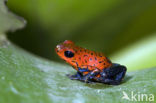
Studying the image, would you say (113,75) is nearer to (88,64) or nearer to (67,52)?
(88,64)

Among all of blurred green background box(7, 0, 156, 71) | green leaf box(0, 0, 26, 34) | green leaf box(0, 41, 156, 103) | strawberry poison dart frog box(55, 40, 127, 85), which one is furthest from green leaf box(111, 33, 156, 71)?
green leaf box(0, 0, 26, 34)

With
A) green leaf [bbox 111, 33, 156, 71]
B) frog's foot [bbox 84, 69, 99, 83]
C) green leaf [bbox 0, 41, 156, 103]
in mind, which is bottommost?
green leaf [bbox 0, 41, 156, 103]

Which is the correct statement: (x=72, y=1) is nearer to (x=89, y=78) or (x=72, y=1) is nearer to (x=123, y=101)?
(x=89, y=78)

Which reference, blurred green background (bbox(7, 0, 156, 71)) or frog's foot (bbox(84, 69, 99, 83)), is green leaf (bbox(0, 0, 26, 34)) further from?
frog's foot (bbox(84, 69, 99, 83))

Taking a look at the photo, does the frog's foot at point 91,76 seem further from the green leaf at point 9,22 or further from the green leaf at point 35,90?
the green leaf at point 9,22

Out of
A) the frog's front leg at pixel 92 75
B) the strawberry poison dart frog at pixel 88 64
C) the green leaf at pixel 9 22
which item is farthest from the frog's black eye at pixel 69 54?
the green leaf at pixel 9 22

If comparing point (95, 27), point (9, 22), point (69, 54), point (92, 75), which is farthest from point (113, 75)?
point (9, 22)
